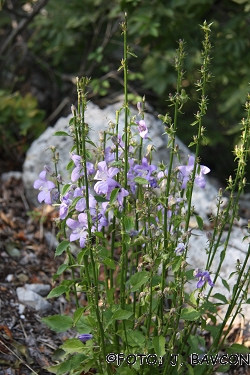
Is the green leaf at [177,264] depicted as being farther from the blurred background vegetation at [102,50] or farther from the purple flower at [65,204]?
the blurred background vegetation at [102,50]

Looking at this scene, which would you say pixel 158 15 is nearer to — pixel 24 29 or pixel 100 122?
pixel 100 122

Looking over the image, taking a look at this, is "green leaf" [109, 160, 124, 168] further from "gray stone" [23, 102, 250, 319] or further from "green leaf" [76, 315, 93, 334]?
"gray stone" [23, 102, 250, 319]

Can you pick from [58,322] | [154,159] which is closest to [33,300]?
[58,322]

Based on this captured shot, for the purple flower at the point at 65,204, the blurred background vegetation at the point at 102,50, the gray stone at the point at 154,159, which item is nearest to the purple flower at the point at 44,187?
the purple flower at the point at 65,204

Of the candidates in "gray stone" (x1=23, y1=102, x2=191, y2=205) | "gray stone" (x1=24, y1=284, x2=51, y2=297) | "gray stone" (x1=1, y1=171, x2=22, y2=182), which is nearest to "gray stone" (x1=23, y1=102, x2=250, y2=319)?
"gray stone" (x1=23, y1=102, x2=191, y2=205)

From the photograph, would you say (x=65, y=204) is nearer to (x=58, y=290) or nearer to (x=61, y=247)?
(x=61, y=247)
